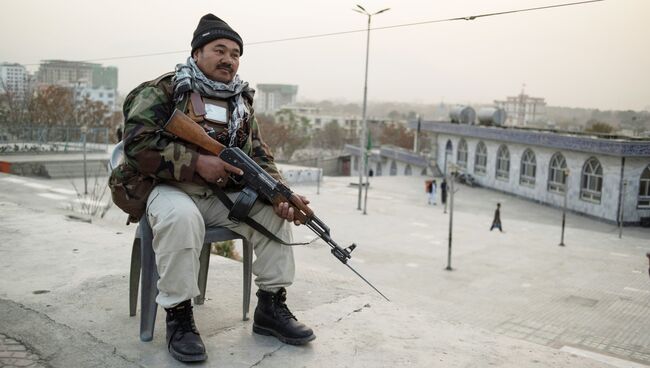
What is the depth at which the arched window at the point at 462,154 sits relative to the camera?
3706 centimetres

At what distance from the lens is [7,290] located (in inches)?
155

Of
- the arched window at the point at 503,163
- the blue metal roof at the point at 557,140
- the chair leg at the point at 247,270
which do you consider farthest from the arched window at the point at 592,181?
the chair leg at the point at 247,270

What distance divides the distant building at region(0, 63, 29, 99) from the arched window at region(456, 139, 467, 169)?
2871 cm

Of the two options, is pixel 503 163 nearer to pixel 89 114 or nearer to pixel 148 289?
pixel 148 289

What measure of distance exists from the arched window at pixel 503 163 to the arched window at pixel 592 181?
21.0 feet

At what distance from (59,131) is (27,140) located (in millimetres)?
1789

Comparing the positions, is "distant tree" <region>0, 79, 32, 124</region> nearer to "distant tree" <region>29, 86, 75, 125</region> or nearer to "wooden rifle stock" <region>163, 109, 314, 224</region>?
"distant tree" <region>29, 86, 75, 125</region>

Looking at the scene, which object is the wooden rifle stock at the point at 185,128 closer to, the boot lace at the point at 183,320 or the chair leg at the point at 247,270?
the chair leg at the point at 247,270

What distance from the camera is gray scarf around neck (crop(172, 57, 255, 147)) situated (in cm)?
321

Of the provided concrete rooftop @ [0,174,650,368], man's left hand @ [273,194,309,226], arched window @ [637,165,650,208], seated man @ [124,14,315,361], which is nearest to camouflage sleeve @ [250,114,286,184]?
seated man @ [124,14,315,361]

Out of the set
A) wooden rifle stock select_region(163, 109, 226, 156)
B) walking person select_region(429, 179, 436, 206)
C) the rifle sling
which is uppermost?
wooden rifle stock select_region(163, 109, 226, 156)

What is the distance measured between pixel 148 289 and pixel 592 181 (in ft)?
86.0

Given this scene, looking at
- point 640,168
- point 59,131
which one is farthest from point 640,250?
point 59,131

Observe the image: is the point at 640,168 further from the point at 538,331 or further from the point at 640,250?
the point at 538,331
